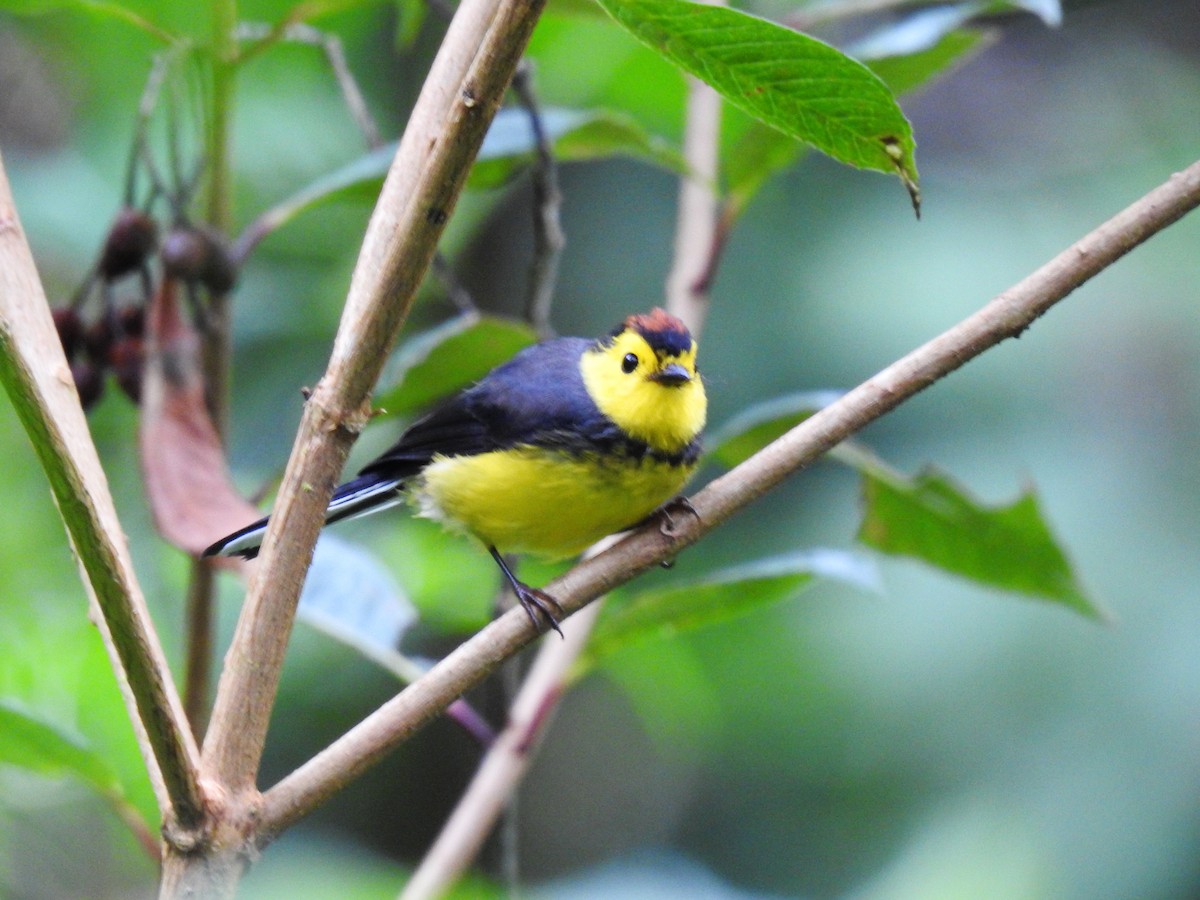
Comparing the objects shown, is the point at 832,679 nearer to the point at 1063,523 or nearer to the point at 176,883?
the point at 1063,523

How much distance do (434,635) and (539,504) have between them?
44.0 inches

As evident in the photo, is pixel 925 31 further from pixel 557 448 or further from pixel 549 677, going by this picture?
pixel 549 677

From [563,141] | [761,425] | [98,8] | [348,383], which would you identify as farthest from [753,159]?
[348,383]

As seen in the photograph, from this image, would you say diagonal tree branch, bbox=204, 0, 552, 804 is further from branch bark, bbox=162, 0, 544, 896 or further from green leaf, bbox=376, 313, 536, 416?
green leaf, bbox=376, 313, 536, 416

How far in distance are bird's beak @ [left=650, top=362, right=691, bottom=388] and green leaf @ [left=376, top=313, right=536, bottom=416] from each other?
19 cm

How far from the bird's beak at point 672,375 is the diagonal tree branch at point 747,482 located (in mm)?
672

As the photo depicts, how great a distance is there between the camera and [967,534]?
1.74 meters

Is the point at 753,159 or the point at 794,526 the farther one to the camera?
the point at 794,526

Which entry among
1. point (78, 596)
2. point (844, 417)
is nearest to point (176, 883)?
point (844, 417)

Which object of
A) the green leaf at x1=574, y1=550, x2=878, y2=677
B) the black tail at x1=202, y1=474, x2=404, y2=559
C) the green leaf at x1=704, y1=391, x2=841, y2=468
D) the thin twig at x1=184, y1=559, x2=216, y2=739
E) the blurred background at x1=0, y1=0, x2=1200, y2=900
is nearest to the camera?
the thin twig at x1=184, y1=559, x2=216, y2=739

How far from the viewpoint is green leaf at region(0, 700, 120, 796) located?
4.53ft

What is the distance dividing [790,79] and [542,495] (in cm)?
101

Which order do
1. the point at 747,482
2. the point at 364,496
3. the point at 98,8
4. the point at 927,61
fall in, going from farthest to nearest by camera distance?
the point at 364,496, the point at 927,61, the point at 98,8, the point at 747,482

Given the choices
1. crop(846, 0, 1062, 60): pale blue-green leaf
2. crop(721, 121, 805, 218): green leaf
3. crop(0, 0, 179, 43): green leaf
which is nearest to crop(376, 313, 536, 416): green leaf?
crop(721, 121, 805, 218): green leaf
